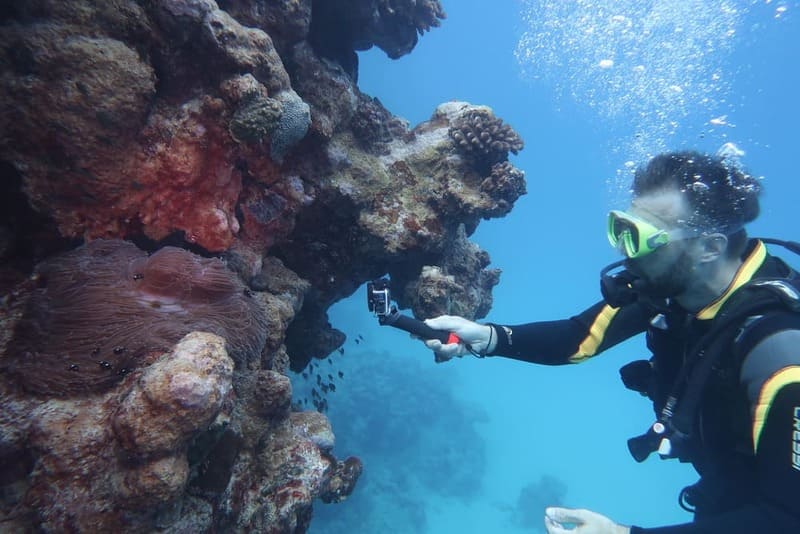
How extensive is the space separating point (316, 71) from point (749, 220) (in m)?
5.41

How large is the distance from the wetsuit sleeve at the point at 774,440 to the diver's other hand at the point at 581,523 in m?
0.42

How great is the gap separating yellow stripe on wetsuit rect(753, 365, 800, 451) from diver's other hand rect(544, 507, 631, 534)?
3.36ft

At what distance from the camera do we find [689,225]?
140 inches

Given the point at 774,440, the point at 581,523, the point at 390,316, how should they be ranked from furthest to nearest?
the point at 390,316 < the point at 581,523 < the point at 774,440

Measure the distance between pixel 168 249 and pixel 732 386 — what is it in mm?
4628

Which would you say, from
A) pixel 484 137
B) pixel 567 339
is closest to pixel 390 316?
pixel 567 339

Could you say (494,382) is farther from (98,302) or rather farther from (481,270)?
(98,302)

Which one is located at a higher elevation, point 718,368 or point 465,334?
point 718,368

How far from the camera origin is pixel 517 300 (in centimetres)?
8969

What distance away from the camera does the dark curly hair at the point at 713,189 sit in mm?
3559

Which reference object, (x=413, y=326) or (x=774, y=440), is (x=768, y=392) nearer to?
(x=774, y=440)

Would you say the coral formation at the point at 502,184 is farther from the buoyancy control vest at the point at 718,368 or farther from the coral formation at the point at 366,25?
the buoyancy control vest at the point at 718,368

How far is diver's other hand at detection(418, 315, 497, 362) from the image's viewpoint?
455cm

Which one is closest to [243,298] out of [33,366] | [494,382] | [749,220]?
[33,366]
